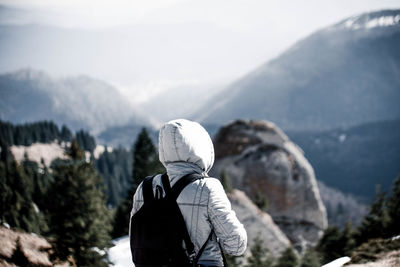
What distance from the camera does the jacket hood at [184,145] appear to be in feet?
9.80

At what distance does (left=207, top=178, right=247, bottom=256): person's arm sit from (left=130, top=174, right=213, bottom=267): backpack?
0.29 m

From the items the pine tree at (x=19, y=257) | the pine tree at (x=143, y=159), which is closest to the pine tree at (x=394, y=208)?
the pine tree at (x=143, y=159)

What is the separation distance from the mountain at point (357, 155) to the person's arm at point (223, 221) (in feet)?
478

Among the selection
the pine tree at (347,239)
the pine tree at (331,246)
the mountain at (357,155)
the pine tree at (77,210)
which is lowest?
the mountain at (357,155)

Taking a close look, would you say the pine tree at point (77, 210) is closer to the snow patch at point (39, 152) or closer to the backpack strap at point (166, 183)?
the backpack strap at point (166, 183)

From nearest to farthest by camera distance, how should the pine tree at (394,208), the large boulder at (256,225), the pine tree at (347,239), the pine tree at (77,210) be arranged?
1. the pine tree at (77,210)
2. the pine tree at (394,208)
3. the pine tree at (347,239)
4. the large boulder at (256,225)

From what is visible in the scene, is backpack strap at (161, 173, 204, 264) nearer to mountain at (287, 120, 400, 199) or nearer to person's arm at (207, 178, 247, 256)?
person's arm at (207, 178, 247, 256)

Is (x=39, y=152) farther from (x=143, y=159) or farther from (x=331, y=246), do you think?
(x=331, y=246)

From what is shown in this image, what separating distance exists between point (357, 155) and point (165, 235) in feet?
635

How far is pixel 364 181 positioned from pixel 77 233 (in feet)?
518

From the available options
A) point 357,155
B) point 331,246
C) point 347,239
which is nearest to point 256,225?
point 331,246

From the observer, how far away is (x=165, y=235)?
112 inches

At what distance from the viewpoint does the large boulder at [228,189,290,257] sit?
873 inches

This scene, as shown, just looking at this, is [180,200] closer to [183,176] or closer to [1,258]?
[183,176]
